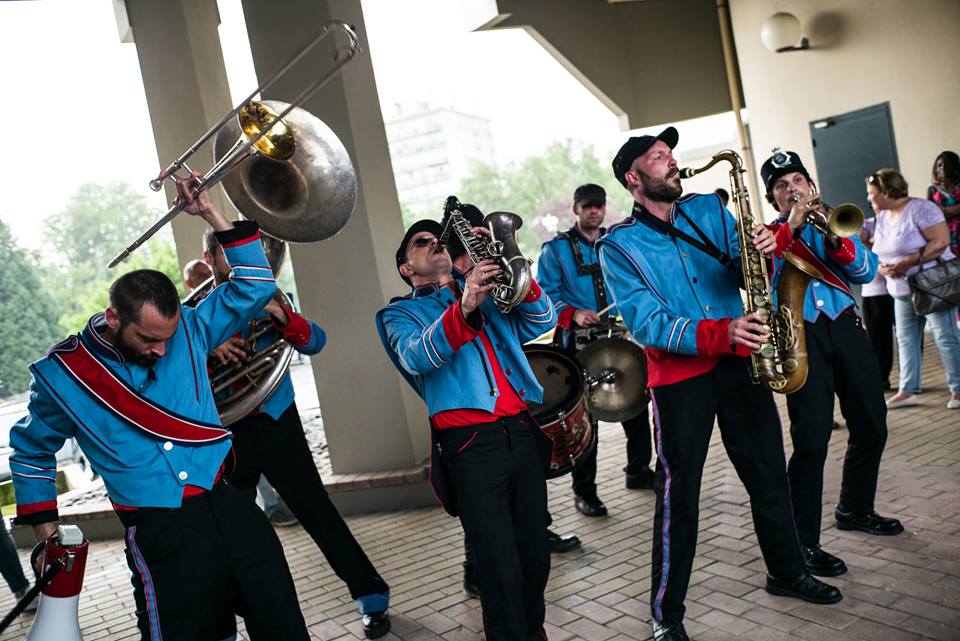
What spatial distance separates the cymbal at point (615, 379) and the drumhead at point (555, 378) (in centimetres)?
108

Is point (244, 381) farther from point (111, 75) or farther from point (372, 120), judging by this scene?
point (111, 75)

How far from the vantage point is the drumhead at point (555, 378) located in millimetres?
4055

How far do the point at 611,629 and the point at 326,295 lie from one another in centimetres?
367

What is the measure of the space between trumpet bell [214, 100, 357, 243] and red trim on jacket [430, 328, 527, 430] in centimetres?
94

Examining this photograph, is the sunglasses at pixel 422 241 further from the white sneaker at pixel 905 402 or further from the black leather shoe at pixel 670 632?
the white sneaker at pixel 905 402

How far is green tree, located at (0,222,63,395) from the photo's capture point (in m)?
31.5

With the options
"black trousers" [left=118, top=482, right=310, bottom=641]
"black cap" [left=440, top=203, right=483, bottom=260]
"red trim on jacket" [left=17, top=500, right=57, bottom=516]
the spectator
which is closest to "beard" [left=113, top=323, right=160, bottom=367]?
"black trousers" [left=118, top=482, right=310, bottom=641]

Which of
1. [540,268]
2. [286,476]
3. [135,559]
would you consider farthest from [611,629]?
[540,268]

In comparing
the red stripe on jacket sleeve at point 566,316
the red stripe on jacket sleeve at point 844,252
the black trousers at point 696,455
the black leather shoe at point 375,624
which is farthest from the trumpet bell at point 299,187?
the red stripe on jacket sleeve at point 566,316

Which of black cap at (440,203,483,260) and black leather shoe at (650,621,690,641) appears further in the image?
black leather shoe at (650,621,690,641)

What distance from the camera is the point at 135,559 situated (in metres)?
3.01

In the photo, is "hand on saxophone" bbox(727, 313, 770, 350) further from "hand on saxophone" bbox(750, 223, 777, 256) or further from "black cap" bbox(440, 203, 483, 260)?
"black cap" bbox(440, 203, 483, 260)

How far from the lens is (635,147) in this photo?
374cm

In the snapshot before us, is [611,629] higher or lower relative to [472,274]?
lower
